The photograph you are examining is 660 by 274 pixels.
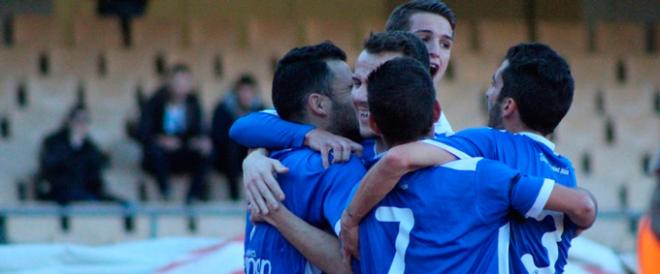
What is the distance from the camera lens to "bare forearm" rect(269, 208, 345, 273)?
3674 millimetres

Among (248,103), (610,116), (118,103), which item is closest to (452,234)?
(248,103)

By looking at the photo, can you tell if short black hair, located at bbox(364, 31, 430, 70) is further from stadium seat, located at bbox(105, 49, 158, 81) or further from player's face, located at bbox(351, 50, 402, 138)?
stadium seat, located at bbox(105, 49, 158, 81)

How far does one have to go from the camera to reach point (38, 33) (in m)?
11.3

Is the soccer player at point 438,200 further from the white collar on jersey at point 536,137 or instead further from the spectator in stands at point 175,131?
the spectator in stands at point 175,131

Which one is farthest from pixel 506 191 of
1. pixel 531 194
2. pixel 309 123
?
pixel 309 123

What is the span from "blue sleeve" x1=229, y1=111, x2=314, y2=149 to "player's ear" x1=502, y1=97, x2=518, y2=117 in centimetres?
57

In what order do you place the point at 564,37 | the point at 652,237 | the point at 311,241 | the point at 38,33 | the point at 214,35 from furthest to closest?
the point at 564,37, the point at 214,35, the point at 38,33, the point at 652,237, the point at 311,241

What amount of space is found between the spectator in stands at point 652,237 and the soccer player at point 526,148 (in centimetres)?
235

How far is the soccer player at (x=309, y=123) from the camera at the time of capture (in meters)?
→ 3.76

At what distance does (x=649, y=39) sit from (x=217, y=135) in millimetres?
4271

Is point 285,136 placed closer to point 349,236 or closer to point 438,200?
point 349,236

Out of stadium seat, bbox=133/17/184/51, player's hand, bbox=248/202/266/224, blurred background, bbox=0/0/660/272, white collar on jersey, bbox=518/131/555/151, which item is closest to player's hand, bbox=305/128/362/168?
player's hand, bbox=248/202/266/224

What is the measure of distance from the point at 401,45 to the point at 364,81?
13 cm

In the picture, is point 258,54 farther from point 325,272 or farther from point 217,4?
point 325,272
